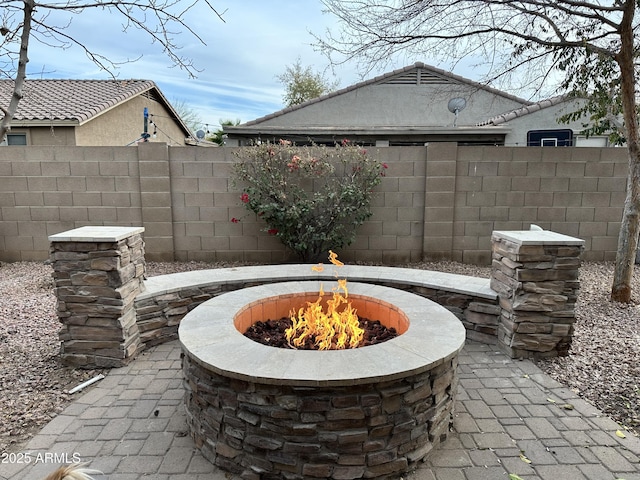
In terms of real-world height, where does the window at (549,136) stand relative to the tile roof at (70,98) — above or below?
below

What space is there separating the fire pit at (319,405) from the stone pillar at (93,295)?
1155mm

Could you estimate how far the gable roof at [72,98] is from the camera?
10945 mm

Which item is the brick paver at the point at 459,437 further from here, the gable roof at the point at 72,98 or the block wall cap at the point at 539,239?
the gable roof at the point at 72,98

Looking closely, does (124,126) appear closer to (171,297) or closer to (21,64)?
(21,64)

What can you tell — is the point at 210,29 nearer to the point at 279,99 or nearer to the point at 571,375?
the point at 571,375

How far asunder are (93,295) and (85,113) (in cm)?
992

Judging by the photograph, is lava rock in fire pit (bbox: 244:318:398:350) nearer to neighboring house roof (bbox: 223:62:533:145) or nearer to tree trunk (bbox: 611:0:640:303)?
tree trunk (bbox: 611:0:640:303)

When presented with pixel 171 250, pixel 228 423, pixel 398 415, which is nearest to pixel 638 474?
pixel 398 415

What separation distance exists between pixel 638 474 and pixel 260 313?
2616 mm

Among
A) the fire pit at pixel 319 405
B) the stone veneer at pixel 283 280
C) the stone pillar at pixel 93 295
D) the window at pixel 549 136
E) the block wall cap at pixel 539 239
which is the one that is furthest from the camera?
the window at pixel 549 136

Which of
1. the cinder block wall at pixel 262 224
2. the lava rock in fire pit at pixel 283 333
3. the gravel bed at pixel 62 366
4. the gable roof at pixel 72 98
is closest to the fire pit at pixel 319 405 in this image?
the lava rock in fire pit at pixel 283 333

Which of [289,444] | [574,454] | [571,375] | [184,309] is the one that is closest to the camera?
[289,444]

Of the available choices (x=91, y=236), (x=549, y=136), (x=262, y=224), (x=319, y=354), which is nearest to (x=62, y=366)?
(x=91, y=236)

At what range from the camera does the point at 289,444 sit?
2.10 meters
